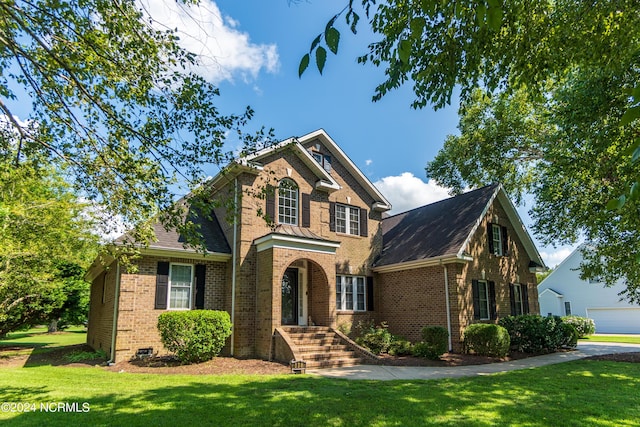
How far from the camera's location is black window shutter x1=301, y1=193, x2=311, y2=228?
1573 cm

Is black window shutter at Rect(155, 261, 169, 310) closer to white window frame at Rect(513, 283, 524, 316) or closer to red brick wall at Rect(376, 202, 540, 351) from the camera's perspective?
red brick wall at Rect(376, 202, 540, 351)

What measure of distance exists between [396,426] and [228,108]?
5.69 meters

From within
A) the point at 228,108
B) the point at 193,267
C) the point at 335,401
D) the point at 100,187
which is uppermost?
the point at 228,108

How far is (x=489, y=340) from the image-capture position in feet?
44.0

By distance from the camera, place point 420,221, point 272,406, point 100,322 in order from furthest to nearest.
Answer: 1. point 420,221
2. point 100,322
3. point 272,406

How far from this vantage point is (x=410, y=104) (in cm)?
736

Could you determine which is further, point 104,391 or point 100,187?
point 104,391

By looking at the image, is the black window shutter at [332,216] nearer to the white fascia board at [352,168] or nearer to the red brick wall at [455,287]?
the white fascia board at [352,168]

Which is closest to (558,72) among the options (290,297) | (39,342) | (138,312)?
(290,297)

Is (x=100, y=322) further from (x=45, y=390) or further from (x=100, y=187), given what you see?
(x=100, y=187)

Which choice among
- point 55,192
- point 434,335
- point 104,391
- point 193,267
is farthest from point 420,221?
point 55,192

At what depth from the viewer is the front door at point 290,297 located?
15156 mm

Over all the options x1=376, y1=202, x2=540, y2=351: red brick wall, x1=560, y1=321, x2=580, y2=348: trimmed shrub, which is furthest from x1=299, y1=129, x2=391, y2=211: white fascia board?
x1=560, y1=321, x2=580, y2=348: trimmed shrub

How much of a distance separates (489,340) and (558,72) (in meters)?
9.06
